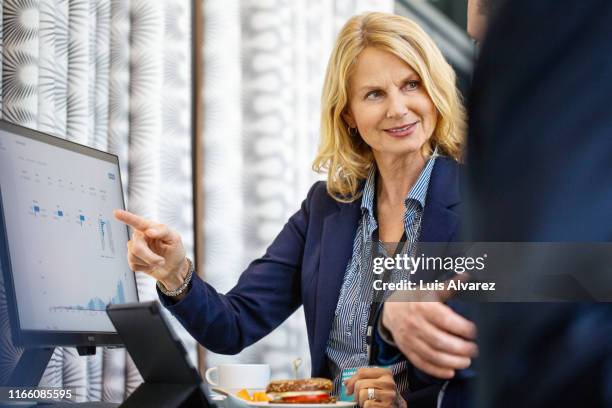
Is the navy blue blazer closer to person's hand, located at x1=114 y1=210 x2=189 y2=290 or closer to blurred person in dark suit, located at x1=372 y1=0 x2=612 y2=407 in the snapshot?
person's hand, located at x1=114 y1=210 x2=189 y2=290

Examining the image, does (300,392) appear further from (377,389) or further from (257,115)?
(257,115)

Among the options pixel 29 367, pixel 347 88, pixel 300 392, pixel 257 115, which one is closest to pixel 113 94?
pixel 257 115

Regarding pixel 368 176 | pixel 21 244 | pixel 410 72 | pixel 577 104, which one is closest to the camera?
pixel 577 104

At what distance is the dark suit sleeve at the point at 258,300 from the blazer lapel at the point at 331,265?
12 centimetres

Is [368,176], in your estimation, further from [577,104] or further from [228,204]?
[577,104]

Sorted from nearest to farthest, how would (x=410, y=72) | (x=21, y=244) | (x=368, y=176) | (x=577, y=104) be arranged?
(x=577, y=104) < (x=21, y=244) < (x=410, y=72) < (x=368, y=176)

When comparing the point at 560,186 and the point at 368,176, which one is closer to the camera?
the point at 560,186

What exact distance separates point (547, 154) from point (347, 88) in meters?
1.37

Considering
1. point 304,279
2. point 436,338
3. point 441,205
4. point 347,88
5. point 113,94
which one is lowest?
point 436,338

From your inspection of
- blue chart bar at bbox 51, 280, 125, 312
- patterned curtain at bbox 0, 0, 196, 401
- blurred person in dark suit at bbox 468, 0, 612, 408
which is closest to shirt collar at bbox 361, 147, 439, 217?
blue chart bar at bbox 51, 280, 125, 312

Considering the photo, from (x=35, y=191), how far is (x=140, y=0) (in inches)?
43.7

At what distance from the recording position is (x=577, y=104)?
0.26 metres

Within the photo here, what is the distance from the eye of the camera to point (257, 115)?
2189mm

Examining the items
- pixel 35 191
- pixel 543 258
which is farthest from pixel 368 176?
pixel 543 258
